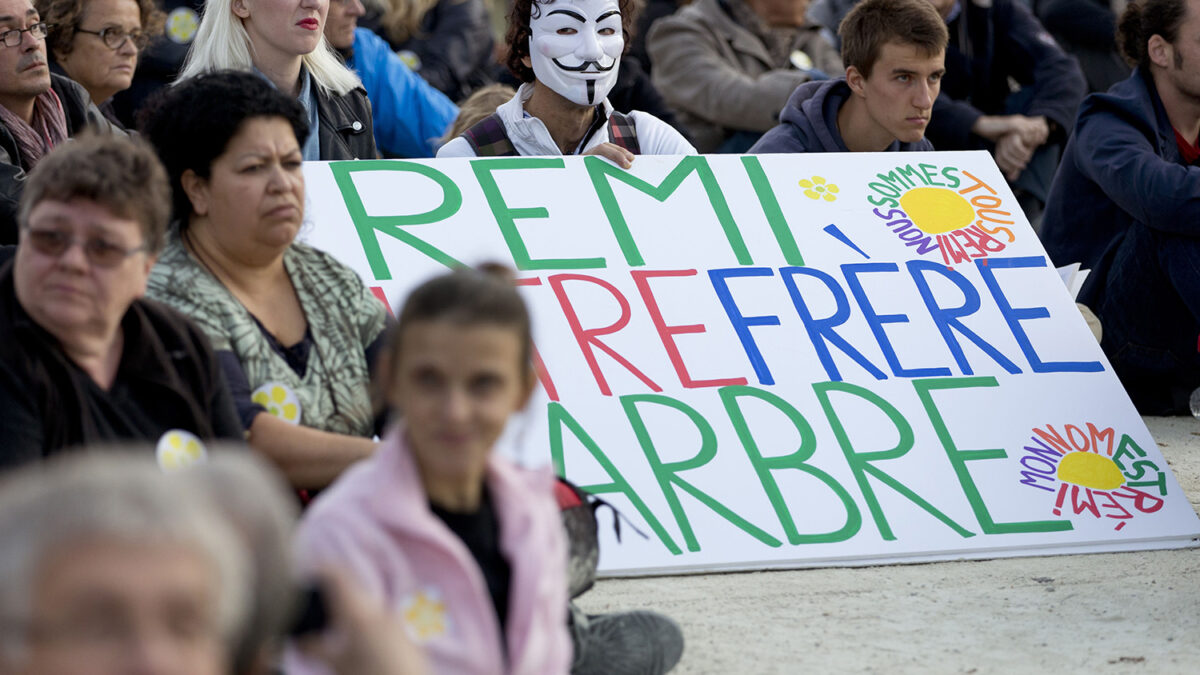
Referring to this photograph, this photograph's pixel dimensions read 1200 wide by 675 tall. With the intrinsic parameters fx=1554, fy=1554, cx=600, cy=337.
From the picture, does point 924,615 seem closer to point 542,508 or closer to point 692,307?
point 692,307

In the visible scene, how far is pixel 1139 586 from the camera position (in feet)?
12.3

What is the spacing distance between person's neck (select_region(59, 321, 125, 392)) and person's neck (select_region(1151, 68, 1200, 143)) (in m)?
4.09

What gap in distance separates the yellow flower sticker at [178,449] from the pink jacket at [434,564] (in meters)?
0.64

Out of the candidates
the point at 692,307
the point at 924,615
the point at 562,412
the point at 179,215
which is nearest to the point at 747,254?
the point at 692,307

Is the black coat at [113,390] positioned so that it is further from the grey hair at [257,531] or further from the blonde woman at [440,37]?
the blonde woman at [440,37]

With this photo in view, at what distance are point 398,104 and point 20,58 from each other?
6.69 feet

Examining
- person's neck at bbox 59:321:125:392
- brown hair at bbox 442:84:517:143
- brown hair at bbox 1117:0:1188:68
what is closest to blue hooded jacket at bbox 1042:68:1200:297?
brown hair at bbox 1117:0:1188:68

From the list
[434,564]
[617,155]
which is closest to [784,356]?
[617,155]

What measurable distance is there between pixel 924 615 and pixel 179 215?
1.87m

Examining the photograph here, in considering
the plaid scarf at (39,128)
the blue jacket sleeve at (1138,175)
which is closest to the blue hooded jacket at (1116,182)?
the blue jacket sleeve at (1138,175)

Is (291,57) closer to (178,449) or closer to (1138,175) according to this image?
(178,449)

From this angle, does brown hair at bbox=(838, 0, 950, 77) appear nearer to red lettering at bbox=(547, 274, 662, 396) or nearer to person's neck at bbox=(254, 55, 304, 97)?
red lettering at bbox=(547, 274, 662, 396)

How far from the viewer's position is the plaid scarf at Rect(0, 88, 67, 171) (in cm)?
439

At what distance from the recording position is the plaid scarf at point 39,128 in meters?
Answer: 4.39
